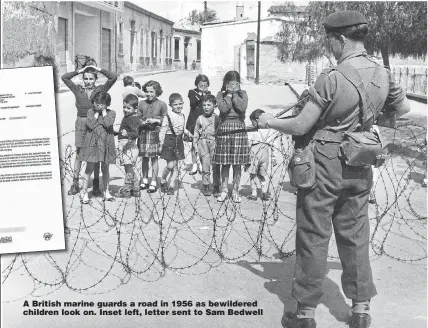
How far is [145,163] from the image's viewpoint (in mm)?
6477

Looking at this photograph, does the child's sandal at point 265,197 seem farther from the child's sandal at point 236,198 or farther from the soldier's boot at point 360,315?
the soldier's boot at point 360,315

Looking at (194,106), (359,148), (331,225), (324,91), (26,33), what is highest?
(26,33)

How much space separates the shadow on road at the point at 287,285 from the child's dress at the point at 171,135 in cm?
235

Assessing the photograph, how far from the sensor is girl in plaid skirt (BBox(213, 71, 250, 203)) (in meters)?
5.95

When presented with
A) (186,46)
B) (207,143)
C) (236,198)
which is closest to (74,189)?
(207,143)

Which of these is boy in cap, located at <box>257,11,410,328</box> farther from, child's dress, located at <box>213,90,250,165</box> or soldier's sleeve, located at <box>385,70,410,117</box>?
child's dress, located at <box>213,90,250,165</box>

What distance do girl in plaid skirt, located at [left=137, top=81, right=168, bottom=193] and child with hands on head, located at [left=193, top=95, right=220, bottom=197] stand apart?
1.58 ft

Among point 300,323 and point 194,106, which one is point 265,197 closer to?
point 194,106

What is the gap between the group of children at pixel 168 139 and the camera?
5.85 m

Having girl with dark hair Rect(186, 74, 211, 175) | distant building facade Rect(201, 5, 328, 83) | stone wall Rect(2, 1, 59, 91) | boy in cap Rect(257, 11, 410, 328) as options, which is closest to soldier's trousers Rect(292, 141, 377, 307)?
boy in cap Rect(257, 11, 410, 328)

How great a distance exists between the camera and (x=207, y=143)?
6.43 meters

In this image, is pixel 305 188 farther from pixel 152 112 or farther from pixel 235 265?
pixel 152 112

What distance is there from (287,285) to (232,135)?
2.47m

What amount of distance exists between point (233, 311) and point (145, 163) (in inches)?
134
